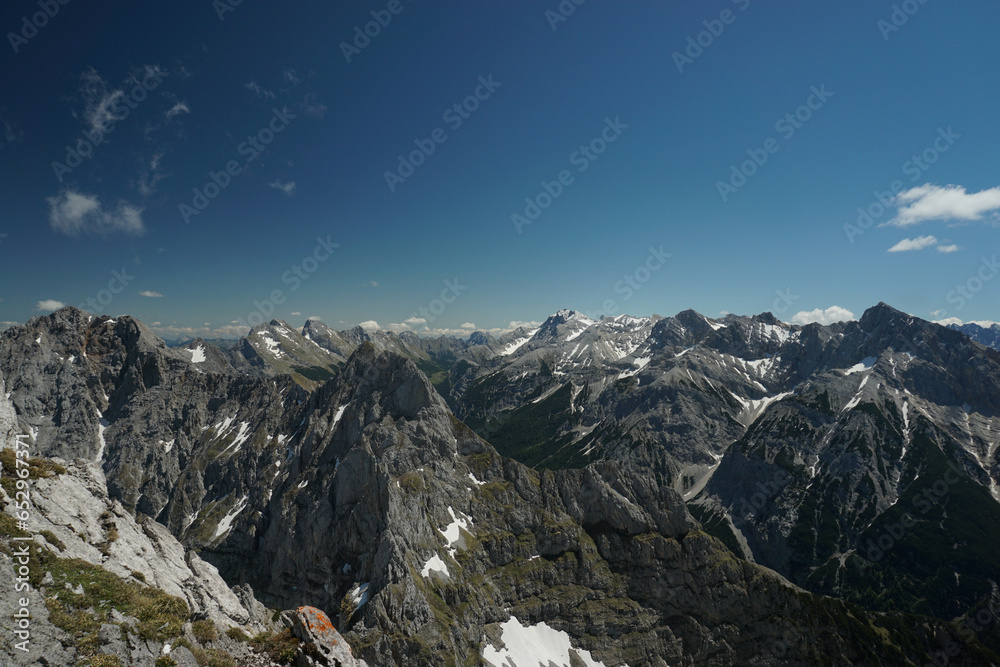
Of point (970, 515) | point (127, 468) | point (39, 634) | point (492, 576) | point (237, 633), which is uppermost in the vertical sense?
point (127, 468)


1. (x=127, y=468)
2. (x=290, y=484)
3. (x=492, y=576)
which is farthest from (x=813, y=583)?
(x=127, y=468)

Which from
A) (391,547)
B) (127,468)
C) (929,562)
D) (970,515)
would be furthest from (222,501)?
(970,515)

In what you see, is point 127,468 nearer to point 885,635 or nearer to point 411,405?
point 411,405

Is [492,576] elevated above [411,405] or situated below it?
below

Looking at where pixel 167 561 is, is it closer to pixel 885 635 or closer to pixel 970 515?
pixel 885 635

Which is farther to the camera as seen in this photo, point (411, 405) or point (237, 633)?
point (411, 405)

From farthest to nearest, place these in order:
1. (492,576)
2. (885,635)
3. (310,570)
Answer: (885,635) < (310,570) < (492,576)

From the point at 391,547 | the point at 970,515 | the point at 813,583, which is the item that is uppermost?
the point at 391,547

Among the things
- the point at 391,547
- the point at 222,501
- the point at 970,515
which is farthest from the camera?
the point at 970,515

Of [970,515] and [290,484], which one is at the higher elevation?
[290,484]
